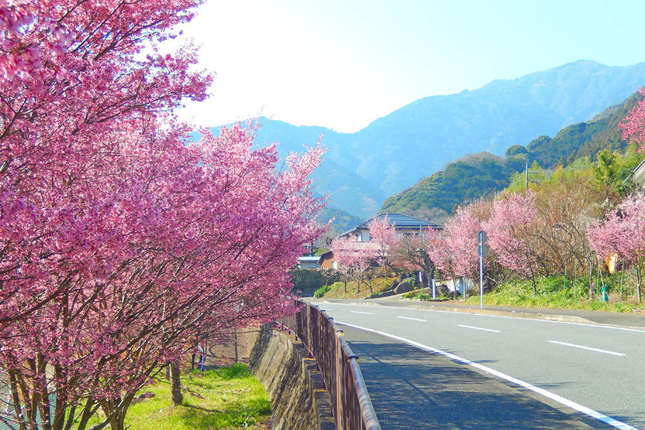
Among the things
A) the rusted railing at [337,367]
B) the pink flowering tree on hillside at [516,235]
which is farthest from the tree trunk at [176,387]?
the pink flowering tree on hillside at [516,235]

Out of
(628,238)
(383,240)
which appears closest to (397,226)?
(383,240)

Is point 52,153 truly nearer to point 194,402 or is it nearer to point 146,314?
point 146,314

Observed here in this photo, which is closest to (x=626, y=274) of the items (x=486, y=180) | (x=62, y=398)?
(x=62, y=398)

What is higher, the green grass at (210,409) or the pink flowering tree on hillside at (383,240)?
the pink flowering tree on hillside at (383,240)

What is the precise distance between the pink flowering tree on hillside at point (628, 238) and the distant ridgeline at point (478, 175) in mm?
62356

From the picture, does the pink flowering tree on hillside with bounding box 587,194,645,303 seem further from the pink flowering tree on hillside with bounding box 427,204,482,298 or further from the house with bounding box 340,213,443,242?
the house with bounding box 340,213,443,242

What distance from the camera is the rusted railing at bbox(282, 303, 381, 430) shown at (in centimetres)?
316

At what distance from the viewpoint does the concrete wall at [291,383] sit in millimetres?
7043

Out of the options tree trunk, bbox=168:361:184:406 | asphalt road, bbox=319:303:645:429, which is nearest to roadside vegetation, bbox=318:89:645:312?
asphalt road, bbox=319:303:645:429

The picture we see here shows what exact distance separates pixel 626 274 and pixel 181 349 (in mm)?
17024

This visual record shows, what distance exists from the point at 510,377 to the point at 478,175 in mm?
88936

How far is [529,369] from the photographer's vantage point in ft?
25.9

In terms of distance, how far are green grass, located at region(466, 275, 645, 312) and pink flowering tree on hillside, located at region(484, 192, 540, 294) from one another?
2.47ft

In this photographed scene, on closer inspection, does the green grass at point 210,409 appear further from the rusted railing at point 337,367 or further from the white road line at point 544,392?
the white road line at point 544,392
